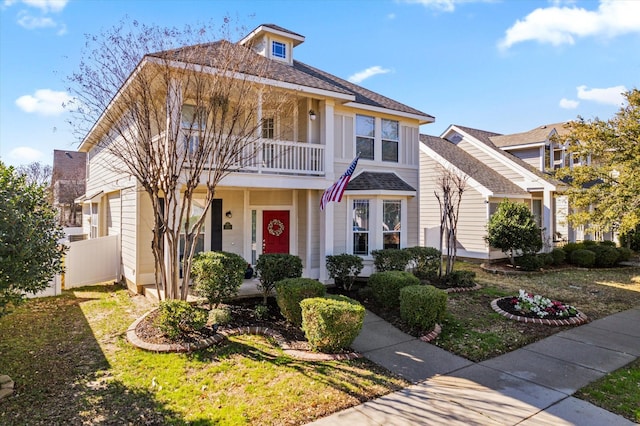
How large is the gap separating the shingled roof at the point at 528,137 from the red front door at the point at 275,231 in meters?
16.2

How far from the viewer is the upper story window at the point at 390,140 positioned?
13.7m

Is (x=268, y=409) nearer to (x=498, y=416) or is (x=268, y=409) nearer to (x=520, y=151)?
(x=498, y=416)

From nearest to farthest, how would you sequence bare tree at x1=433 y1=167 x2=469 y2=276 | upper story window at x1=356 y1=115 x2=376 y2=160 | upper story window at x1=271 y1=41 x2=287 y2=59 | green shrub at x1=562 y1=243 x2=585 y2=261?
bare tree at x1=433 y1=167 x2=469 y2=276 < upper story window at x1=356 y1=115 x2=376 y2=160 < upper story window at x1=271 y1=41 x2=287 y2=59 < green shrub at x1=562 y1=243 x2=585 y2=261

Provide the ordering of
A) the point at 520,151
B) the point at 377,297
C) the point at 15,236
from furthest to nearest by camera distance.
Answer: the point at 520,151 < the point at 377,297 < the point at 15,236

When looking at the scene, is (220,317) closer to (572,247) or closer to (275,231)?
(275,231)

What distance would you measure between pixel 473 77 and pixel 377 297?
10.2 metres

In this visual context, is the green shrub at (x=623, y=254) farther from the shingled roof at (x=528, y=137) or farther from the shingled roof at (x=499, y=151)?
the shingled roof at (x=528, y=137)

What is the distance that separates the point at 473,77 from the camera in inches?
561

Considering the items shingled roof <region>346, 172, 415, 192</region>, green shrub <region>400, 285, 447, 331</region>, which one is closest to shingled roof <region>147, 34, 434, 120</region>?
shingled roof <region>346, 172, 415, 192</region>

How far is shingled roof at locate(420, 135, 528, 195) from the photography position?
1827cm

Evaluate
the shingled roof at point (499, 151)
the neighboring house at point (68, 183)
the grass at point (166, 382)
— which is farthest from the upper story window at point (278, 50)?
the neighboring house at point (68, 183)

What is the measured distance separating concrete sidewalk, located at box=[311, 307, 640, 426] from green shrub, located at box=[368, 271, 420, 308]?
861 millimetres

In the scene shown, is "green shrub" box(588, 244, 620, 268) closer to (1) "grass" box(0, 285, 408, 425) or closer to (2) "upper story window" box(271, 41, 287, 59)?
(1) "grass" box(0, 285, 408, 425)

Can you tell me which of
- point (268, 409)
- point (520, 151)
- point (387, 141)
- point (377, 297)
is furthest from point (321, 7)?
point (520, 151)
